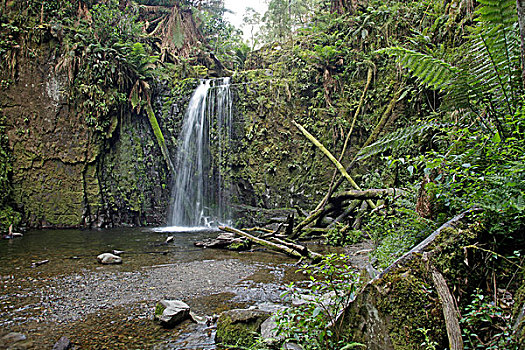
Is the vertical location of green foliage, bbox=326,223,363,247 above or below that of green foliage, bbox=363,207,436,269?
below

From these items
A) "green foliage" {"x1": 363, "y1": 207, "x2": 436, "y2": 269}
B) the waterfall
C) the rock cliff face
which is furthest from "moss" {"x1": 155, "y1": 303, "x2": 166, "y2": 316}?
the rock cliff face

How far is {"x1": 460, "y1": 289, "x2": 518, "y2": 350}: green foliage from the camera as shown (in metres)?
1.41

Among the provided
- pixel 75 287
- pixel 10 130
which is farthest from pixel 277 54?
pixel 75 287

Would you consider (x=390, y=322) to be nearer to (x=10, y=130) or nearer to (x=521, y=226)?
(x=521, y=226)

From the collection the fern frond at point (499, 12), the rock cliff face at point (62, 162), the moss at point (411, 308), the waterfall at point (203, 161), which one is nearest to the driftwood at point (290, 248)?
the moss at point (411, 308)

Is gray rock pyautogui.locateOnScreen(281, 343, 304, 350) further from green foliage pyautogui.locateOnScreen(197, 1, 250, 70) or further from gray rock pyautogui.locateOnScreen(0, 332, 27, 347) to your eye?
green foliage pyautogui.locateOnScreen(197, 1, 250, 70)

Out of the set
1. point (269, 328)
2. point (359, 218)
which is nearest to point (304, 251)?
point (359, 218)

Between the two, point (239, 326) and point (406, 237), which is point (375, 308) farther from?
point (239, 326)

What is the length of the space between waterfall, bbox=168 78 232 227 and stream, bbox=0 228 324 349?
16.4ft

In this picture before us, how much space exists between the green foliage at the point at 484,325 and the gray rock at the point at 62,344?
2.90 m

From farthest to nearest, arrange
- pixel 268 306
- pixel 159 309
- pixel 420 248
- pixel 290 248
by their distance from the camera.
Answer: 1. pixel 290 248
2. pixel 268 306
3. pixel 159 309
4. pixel 420 248

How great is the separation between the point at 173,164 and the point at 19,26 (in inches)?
278

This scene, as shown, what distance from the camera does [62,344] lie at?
101 inches

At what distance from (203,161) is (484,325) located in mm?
11401
